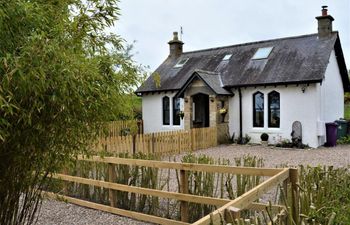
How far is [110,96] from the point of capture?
340 centimetres

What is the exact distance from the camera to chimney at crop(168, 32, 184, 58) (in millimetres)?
22234

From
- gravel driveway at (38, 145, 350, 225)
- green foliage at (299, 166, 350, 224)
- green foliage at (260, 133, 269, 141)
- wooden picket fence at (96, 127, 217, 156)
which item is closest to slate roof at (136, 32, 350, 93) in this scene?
green foliage at (260, 133, 269, 141)

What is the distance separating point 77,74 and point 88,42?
1.05 metres

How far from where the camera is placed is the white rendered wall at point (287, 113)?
49.0ft

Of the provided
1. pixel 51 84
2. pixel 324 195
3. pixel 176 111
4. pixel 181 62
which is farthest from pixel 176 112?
pixel 51 84

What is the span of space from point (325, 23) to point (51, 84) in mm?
16436

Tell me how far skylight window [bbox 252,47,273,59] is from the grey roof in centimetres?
228

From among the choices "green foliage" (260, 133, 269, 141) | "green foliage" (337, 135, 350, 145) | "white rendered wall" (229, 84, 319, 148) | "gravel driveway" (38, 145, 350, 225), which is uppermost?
"white rendered wall" (229, 84, 319, 148)

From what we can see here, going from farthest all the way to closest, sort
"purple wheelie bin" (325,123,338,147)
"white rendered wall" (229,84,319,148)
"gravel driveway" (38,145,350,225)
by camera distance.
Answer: "purple wheelie bin" (325,123,338,147) < "white rendered wall" (229,84,319,148) < "gravel driveway" (38,145,350,225)

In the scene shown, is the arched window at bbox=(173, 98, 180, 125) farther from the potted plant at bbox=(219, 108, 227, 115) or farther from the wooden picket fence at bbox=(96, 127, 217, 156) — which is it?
the wooden picket fence at bbox=(96, 127, 217, 156)

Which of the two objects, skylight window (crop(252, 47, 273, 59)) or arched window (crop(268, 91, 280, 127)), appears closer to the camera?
arched window (crop(268, 91, 280, 127))

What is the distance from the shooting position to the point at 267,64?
16.8m

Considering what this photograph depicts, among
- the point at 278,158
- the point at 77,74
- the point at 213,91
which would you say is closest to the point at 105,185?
the point at 77,74

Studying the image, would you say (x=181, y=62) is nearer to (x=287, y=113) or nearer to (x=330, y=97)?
(x=287, y=113)
